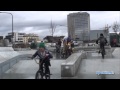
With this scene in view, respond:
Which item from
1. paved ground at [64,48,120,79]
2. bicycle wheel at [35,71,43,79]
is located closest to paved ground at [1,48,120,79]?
paved ground at [64,48,120,79]

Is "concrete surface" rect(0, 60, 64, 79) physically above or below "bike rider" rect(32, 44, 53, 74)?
below

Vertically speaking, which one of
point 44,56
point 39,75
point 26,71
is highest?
point 44,56

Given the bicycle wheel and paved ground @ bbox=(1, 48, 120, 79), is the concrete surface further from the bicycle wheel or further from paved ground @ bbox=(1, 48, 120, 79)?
the bicycle wheel

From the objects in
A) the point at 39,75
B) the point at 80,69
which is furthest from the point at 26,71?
the point at 39,75

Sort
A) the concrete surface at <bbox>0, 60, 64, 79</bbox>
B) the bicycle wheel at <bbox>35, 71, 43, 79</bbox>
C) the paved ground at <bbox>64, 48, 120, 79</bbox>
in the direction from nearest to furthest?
the bicycle wheel at <bbox>35, 71, 43, 79</bbox> → the paved ground at <bbox>64, 48, 120, 79</bbox> → the concrete surface at <bbox>0, 60, 64, 79</bbox>

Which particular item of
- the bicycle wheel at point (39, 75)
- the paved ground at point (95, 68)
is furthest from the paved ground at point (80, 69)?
the bicycle wheel at point (39, 75)

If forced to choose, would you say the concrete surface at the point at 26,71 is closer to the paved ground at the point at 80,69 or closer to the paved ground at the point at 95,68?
the paved ground at the point at 80,69

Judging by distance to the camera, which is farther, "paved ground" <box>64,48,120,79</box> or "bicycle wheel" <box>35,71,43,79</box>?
"paved ground" <box>64,48,120,79</box>

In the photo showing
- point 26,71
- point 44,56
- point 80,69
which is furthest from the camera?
point 80,69

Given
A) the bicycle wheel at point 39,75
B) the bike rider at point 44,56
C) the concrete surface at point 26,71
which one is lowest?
the concrete surface at point 26,71

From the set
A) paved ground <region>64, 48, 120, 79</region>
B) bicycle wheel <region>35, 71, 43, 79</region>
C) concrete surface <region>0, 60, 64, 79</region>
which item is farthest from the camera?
concrete surface <region>0, 60, 64, 79</region>

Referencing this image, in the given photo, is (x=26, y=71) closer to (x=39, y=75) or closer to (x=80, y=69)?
(x=80, y=69)
